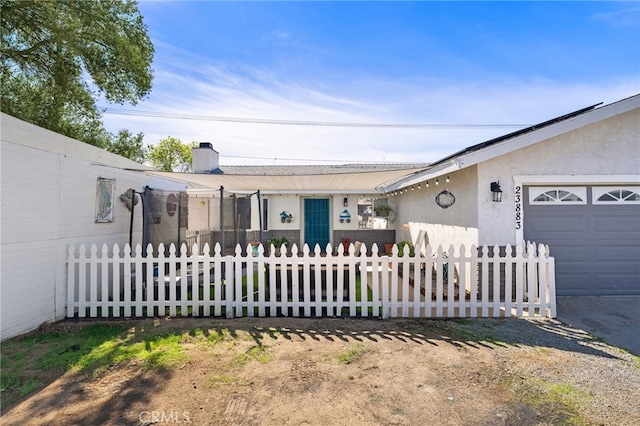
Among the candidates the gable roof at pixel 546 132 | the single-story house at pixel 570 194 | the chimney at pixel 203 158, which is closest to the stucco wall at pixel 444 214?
the single-story house at pixel 570 194

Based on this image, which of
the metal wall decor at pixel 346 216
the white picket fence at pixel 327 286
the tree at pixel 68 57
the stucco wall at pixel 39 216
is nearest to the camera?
the stucco wall at pixel 39 216

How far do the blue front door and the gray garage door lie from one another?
869cm

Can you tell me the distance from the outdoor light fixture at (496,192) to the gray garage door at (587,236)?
2.55 feet

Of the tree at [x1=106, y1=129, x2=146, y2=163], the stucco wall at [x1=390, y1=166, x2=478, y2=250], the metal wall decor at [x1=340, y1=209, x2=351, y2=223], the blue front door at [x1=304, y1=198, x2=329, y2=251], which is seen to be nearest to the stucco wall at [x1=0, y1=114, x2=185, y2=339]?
the stucco wall at [x1=390, y1=166, x2=478, y2=250]

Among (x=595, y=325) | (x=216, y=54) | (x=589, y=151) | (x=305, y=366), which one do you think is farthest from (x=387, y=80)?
(x=305, y=366)

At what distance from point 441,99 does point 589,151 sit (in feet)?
28.9

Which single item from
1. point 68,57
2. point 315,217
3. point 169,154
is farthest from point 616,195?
point 169,154

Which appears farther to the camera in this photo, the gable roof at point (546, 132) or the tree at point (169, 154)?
the tree at point (169, 154)

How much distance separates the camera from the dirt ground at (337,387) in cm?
264

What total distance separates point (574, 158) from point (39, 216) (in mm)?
10004

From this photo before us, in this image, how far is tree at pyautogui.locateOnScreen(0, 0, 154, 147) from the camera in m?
8.09

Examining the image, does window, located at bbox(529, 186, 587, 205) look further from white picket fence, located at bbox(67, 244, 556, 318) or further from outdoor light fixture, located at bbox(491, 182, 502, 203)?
white picket fence, located at bbox(67, 244, 556, 318)

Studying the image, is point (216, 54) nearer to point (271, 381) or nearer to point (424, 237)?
point (424, 237)

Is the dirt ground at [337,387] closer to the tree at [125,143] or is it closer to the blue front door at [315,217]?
the blue front door at [315,217]
